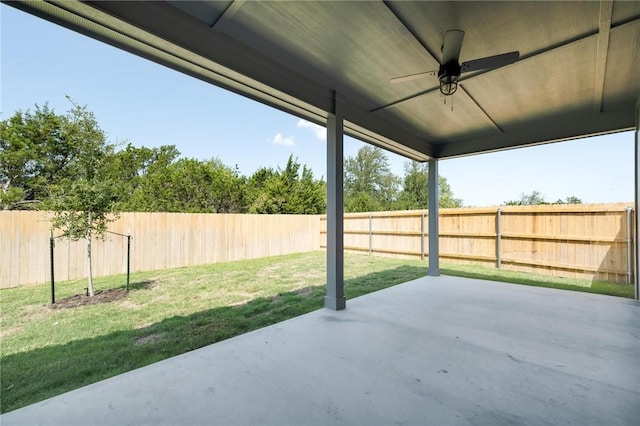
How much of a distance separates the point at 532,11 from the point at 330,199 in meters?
2.36

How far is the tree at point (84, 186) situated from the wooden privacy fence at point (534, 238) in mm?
7198

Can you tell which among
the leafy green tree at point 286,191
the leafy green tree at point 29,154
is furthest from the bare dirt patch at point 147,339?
the leafy green tree at point 286,191

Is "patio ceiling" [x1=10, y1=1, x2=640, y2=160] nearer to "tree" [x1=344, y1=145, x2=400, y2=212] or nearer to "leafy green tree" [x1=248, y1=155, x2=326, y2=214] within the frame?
"leafy green tree" [x1=248, y1=155, x2=326, y2=214]

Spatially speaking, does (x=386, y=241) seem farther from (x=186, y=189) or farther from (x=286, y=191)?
(x=186, y=189)

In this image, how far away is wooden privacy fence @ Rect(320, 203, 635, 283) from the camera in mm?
5336

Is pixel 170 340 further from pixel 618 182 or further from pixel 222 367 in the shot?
pixel 618 182

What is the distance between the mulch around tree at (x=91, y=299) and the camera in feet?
12.9

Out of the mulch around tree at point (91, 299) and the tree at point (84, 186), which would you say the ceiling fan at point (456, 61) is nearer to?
the tree at point (84, 186)

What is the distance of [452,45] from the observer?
2.24 metres

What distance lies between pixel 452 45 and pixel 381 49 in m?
0.56

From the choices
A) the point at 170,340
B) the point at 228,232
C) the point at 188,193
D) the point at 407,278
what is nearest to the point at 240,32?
the point at 170,340

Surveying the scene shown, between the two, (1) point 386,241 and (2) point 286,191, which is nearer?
(1) point 386,241

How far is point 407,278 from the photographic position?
19.3 feet

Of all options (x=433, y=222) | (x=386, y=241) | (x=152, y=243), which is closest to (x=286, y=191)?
(x=386, y=241)
